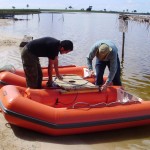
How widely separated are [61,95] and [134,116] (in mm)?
1430

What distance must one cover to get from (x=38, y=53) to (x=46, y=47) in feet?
0.82

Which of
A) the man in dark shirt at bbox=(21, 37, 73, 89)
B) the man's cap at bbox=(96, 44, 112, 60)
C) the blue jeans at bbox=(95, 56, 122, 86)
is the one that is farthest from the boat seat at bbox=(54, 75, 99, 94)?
the man's cap at bbox=(96, 44, 112, 60)

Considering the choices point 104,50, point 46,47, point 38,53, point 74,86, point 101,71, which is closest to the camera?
point 46,47

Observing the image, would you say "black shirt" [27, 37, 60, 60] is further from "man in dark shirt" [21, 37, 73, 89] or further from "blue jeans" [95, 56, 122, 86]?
"blue jeans" [95, 56, 122, 86]

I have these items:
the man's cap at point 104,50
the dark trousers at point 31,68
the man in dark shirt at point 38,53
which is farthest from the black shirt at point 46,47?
the man's cap at point 104,50

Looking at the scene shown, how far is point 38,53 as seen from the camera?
591 centimetres

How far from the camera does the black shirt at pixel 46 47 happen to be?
18.6ft

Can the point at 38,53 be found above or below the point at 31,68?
above

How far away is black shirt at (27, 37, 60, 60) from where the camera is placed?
5.66 meters

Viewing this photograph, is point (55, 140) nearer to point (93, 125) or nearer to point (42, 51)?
point (93, 125)

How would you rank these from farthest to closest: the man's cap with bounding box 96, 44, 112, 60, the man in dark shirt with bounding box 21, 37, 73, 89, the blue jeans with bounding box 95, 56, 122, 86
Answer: the blue jeans with bounding box 95, 56, 122, 86 → the man's cap with bounding box 96, 44, 112, 60 → the man in dark shirt with bounding box 21, 37, 73, 89

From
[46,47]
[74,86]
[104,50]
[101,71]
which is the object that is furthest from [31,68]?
[101,71]

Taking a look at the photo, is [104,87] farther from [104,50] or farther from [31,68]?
[31,68]

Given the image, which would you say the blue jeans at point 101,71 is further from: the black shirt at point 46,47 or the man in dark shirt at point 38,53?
the black shirt at point 46,47
